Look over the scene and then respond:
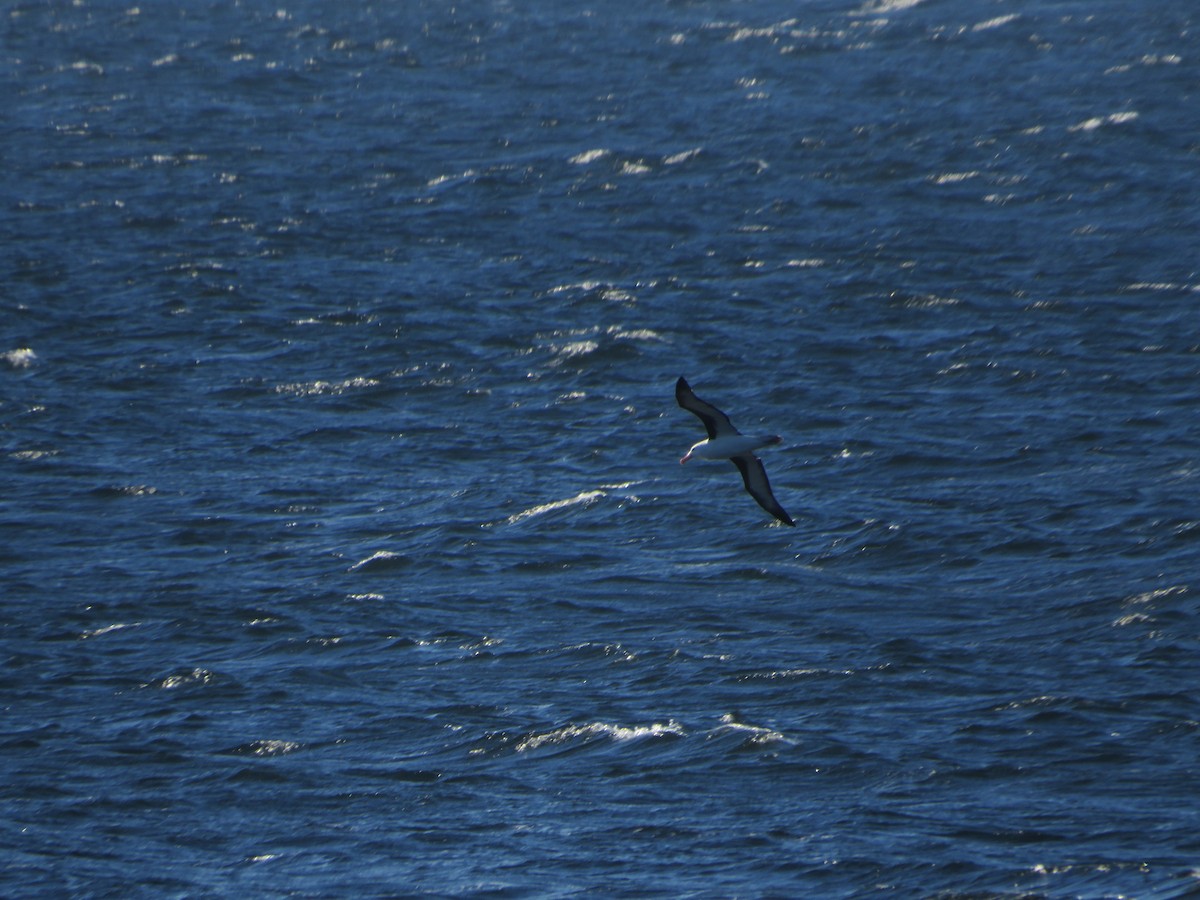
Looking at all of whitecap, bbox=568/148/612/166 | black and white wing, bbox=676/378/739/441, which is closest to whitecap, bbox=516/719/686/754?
black and white wing, bbox=676/378/739/441

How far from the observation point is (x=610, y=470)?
1592 inches

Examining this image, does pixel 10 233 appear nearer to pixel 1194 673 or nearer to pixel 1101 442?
pixel 1101 442

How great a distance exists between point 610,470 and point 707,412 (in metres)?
14.2

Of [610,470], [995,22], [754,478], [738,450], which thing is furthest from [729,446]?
[995,22]

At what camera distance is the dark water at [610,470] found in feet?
93.4

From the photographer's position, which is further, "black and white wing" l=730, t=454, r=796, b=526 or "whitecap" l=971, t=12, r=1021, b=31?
"whitecap" l=971, t=12, r=1021, b=31

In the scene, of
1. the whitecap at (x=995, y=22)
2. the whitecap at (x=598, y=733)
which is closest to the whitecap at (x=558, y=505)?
the whitecap at (x=598, y=733)

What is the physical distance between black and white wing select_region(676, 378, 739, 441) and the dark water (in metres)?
5.27

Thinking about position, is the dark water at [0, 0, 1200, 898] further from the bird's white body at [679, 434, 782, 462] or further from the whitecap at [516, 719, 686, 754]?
the bird's white body at [679, 434, 782, 462]

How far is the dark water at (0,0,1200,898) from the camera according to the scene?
2847cm

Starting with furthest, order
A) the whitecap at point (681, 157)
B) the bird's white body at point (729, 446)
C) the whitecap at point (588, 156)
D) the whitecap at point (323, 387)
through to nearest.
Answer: the whitecap at point (588, 156) → the whitecap at point (681, 157) → the whitecap at point (323, 387) → the bird's white body at point (729, 446)

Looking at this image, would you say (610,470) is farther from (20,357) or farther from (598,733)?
(20,357)

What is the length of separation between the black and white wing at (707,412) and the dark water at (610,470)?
5.27m

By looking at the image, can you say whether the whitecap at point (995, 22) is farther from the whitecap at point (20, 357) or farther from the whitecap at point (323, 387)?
the whitecap at point (20, 357)
